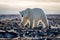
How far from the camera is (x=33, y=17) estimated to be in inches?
73.2

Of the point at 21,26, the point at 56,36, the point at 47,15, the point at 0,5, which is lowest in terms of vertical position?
the point at 56,36

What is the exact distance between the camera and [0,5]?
76.5 inches

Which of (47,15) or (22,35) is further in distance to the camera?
(47,15)

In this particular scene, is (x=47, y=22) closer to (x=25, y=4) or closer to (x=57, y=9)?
(x=57, y=9)

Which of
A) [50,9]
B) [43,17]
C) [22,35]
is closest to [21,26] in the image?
[22,35]

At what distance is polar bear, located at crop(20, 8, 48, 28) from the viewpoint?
186 cm

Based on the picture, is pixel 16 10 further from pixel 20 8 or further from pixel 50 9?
pixel 50 9

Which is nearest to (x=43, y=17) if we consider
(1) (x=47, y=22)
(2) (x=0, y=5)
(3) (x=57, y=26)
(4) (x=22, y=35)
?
(1) (x=47, y=22)

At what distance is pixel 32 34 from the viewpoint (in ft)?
5.85

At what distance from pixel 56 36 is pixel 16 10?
1.89 feet

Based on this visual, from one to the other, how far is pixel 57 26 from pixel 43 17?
20 centimetres

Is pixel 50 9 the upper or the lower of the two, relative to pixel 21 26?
upper

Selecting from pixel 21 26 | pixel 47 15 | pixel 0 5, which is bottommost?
pixel 21 26

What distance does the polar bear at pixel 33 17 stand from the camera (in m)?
1.86
